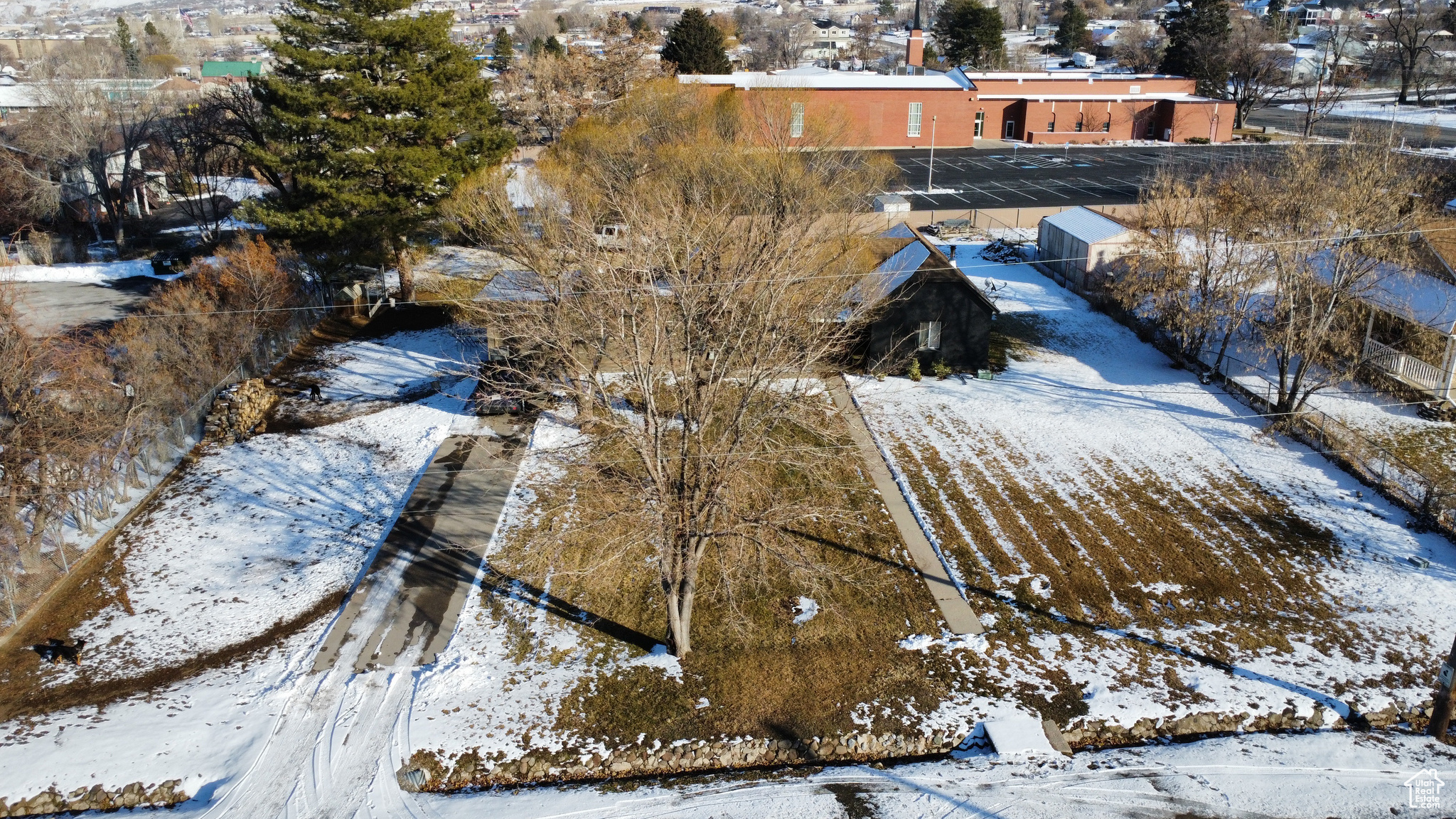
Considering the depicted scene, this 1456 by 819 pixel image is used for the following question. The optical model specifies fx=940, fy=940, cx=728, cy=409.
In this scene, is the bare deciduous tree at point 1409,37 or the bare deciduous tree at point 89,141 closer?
the bare deciduous tree at point 89,141

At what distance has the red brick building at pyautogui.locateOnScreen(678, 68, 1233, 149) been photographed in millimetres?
62906

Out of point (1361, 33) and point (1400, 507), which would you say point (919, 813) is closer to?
point (1400, 507)

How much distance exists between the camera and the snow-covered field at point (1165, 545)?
15.0 meters

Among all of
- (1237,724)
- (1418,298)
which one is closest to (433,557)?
(1237,724)

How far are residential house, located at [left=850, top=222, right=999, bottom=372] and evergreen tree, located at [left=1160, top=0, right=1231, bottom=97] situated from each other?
56.9 m

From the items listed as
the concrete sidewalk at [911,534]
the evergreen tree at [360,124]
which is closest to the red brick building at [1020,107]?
the evergreen tree at [360,124]

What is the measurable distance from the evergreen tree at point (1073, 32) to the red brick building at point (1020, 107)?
45486 millimetres

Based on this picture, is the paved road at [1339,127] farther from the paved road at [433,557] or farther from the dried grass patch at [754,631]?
the paved road at [433,557]

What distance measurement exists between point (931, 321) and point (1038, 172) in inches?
1333

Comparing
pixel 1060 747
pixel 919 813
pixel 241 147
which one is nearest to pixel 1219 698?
pixel 1060 747

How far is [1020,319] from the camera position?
31.4 metres

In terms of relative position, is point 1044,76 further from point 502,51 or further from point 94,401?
point 94,401

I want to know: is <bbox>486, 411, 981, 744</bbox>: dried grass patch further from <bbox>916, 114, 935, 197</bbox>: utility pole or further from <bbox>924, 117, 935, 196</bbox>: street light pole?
<bbox>924, 117, 935, 196</bbox>: street light pole

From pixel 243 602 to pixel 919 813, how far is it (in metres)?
12.4
